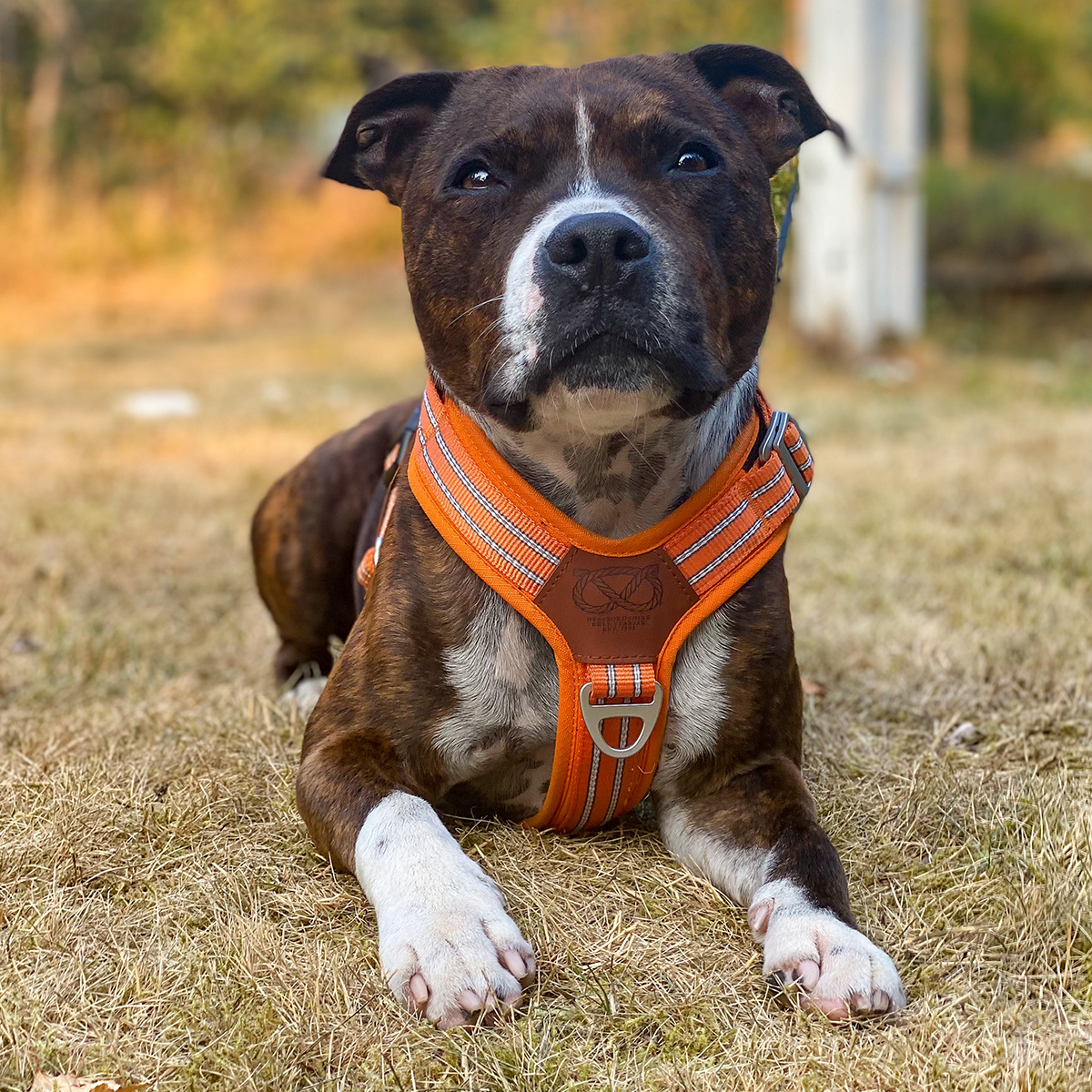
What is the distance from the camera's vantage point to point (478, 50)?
57.8 feet

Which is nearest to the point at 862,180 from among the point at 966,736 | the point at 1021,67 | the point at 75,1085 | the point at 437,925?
the point at 966,736

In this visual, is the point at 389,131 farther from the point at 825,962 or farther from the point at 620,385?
the point at 825,962

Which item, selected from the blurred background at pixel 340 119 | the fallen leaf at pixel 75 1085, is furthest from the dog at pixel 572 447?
the blurred background at pixel 340 119

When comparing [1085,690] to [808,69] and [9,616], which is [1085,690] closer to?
[9,616]

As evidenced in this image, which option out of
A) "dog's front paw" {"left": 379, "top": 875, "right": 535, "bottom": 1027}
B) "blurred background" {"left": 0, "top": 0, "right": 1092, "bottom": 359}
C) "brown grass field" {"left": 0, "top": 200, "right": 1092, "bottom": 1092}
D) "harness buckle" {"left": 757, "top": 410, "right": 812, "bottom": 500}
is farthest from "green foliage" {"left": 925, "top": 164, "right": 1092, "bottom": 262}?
"dog's front paw" {"left": 379, "top": 875, "right": 535, "bottom": 1027}

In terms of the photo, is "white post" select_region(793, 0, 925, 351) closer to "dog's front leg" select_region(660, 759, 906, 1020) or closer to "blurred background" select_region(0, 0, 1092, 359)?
"blurred background" select_region(0, 0, 1092, 359)

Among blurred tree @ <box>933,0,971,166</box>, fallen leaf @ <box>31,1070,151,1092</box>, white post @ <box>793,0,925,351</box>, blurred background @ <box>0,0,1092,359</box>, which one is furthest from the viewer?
blurred tree @ <box>933,0,971,166</box>

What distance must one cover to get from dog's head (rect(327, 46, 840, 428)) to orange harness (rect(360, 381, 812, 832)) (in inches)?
7.1

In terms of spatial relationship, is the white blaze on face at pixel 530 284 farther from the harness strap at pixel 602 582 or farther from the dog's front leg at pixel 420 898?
the dog's front leg at pixel 420 898

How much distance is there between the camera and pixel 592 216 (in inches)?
79.3

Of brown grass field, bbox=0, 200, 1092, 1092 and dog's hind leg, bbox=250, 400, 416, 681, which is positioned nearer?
brown grass field, bbox=0, 200, 1092, 1092

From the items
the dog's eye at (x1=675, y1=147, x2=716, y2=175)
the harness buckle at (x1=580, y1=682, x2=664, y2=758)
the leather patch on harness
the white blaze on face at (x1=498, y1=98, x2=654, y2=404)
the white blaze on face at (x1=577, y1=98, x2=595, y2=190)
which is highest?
the white blaze on face at (x1=577, y1=98, x2=595, y2=190)

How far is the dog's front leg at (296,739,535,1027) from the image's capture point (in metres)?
1.89

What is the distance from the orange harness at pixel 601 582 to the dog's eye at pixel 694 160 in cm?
53
